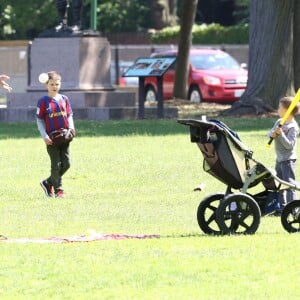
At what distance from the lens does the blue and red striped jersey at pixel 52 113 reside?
14.5 meters

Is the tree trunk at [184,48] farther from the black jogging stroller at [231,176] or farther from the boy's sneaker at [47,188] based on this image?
the black jogging stroller at [231,176]

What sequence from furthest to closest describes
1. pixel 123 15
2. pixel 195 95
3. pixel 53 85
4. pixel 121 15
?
pixel 123 15, pixel 121 15, pixel 195 95, pixel 53 85

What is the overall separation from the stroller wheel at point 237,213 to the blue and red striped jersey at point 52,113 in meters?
4.09

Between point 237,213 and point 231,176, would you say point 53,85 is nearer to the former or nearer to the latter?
point 231,176

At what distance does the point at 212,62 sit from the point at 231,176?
27.1 m

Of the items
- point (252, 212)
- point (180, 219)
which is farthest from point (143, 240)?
point (180, 219)

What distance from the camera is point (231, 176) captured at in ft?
35.8

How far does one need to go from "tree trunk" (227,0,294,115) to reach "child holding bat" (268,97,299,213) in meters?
14.7

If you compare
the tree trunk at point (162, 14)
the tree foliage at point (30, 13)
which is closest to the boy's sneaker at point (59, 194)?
the tree foliage at point (30, 13)

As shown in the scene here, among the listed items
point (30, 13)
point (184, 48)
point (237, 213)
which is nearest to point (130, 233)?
point (237, 213)

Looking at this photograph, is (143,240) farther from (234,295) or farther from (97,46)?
(97,46)

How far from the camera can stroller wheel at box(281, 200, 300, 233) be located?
35.9 ft

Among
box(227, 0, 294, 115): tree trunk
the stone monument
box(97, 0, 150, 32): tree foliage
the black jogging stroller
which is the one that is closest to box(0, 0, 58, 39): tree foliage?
box(97, 0, 150, 32): tree foliage

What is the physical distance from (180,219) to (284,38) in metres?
15.3
